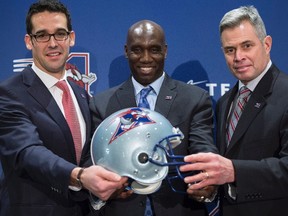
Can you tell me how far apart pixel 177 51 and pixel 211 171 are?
1.57 m

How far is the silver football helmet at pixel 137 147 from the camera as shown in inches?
78.1

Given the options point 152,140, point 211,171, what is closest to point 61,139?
point 152,140

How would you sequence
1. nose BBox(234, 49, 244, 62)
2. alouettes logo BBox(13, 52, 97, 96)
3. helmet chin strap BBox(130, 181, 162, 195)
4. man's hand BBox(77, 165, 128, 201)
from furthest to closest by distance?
alouettes logo BBox(13, 52, 97, 96), nose BBox(234, 49, 244, 62), helmet chin strap BBox(130, 181, 162, 195), man's hand BBox(77, 165, 128, 201)

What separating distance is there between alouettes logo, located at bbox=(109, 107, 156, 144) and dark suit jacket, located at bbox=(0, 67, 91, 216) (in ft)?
1.40

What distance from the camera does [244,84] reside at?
268cm

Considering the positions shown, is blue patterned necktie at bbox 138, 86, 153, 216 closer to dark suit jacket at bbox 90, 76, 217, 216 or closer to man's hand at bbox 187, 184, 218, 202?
dark suit jacket at bbox 90, 76, 217, 216

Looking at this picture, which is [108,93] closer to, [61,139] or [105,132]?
[61,139]

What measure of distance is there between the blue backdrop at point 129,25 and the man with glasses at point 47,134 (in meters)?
0.59

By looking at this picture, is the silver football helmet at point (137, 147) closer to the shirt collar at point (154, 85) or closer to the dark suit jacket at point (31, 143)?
the dark suit jacket at point (31, 143)

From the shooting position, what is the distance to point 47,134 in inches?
96.2

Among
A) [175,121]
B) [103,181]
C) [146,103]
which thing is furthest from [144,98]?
[103,181]

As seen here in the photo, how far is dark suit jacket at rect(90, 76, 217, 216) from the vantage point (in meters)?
2.50

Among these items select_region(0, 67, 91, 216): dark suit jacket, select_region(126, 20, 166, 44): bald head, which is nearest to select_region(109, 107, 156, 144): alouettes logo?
select_region(0, 67, 91, 216): dark suit jacket

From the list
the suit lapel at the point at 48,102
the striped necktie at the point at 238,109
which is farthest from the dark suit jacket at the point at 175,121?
the suit lapel at the point at 48,102
